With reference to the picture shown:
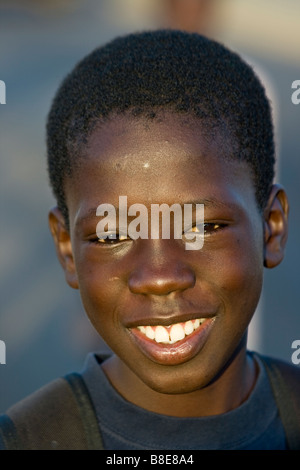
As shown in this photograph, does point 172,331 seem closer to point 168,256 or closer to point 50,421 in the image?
point 168,256

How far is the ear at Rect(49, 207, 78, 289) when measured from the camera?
2.12 metres

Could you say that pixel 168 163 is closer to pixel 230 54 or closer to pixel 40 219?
pixel 230 54

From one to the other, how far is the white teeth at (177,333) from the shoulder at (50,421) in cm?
31

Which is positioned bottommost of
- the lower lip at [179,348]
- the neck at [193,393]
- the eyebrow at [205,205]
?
the neck at [193,393]

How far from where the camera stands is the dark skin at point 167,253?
5.89ft

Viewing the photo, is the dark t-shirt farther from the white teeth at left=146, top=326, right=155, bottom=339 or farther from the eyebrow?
the eyebrow

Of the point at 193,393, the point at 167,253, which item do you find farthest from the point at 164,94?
the point at 193,393

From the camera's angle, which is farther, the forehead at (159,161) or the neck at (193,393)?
the neck at (193,393)

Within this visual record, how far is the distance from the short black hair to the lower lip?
39 centimetres

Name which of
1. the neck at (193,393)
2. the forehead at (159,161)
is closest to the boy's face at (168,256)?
the forehead at (159,161)

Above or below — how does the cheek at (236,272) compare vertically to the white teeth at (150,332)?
above

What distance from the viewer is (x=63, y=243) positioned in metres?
2.17

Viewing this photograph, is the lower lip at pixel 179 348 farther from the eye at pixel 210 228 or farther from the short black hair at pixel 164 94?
the short black hair at pixel 164 94
